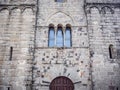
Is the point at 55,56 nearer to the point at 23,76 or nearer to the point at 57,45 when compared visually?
the point at 57,45

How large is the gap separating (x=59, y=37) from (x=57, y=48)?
91cm

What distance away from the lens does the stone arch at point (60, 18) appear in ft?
41.7

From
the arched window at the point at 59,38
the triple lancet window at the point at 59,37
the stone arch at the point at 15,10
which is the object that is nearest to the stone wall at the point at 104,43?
the triple lancet window at the point at 59,37

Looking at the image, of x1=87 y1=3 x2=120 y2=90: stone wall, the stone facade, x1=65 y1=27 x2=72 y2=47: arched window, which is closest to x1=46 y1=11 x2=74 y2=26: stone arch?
the stone facade

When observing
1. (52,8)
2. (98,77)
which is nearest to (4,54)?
(52,8)

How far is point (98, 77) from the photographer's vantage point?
10.9m

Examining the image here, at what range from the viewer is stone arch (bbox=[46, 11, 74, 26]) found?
1272 cm

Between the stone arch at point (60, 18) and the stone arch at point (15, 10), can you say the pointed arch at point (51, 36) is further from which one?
the stone arch at point (15, 10)

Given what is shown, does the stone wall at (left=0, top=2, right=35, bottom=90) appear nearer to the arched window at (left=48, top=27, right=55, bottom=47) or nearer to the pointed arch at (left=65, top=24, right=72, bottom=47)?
the arched window at (left=48, top=27, right=55, bottom=47)

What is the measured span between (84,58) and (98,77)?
4.69 ft

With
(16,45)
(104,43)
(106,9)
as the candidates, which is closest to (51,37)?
(16,45)

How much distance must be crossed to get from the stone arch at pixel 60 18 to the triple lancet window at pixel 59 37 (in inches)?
13.0

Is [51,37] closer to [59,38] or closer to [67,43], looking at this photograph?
[59,38]

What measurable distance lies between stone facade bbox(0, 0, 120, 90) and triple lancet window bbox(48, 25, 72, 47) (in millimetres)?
290
